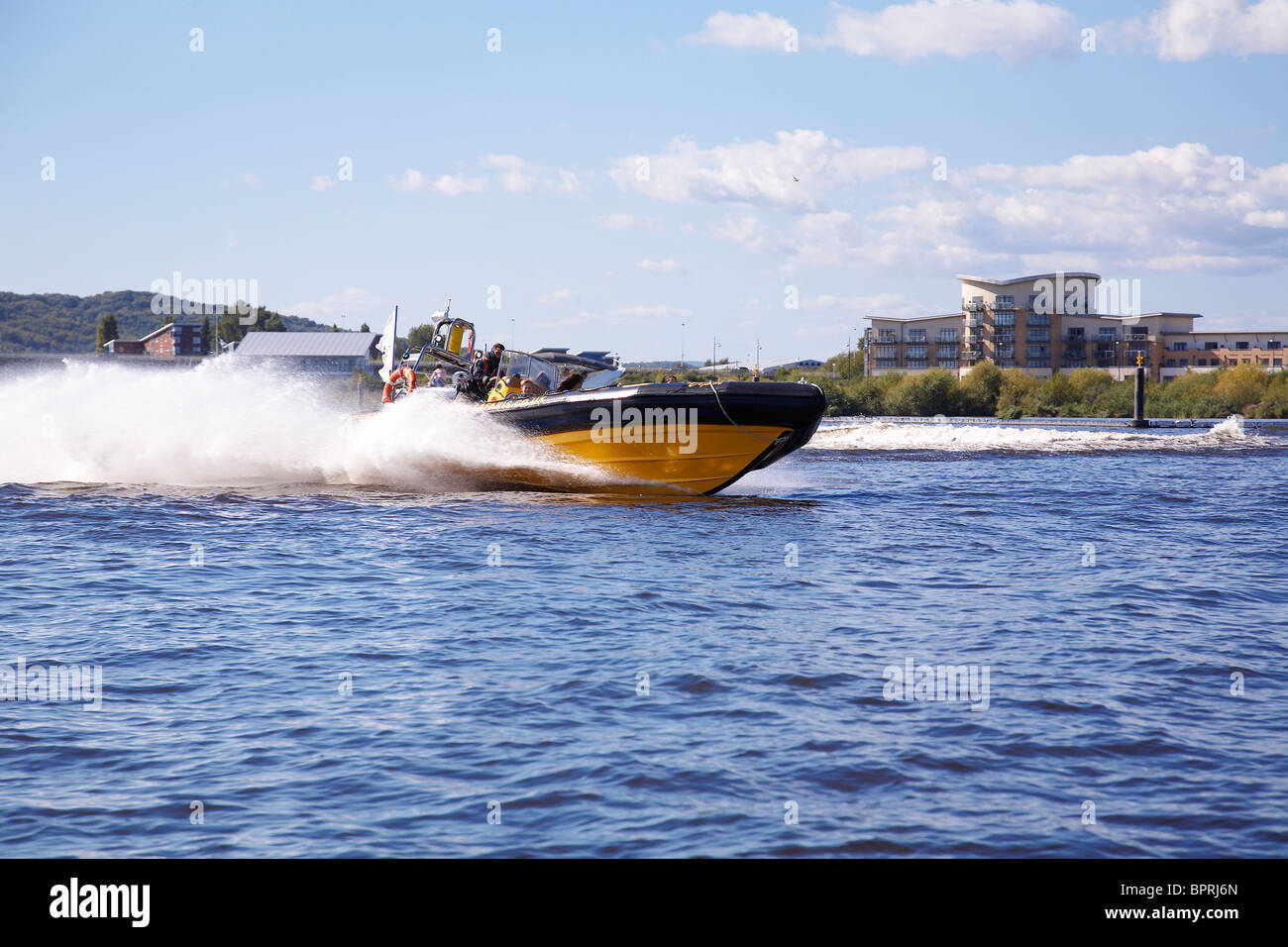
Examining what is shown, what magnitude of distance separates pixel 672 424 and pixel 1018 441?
2901cm

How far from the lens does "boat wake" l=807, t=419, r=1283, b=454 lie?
1603 inches

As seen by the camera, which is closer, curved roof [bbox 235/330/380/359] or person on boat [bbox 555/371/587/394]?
person on boat [bbox 555/371/587/394]

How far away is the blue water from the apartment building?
105 metres

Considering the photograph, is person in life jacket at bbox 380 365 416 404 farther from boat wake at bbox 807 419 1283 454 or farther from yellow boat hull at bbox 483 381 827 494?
boat wake at bbox 807 419 1283 454

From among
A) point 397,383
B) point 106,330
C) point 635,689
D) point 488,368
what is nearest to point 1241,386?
point 488,368

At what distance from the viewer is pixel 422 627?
936 cm

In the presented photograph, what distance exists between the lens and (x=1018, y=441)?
43.3 meters

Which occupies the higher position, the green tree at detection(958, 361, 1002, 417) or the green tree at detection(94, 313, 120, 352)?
the green tree at detection(94, 313, 120, 352)

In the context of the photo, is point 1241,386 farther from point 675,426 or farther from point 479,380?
point 479,380

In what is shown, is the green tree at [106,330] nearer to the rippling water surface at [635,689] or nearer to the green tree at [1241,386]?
the green tree at [1241,386]

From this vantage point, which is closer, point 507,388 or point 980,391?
point 507,388

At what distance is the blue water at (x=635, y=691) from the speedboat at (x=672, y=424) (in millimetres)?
2317

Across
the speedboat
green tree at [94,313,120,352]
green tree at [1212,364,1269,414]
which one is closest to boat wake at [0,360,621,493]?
the speedboat
